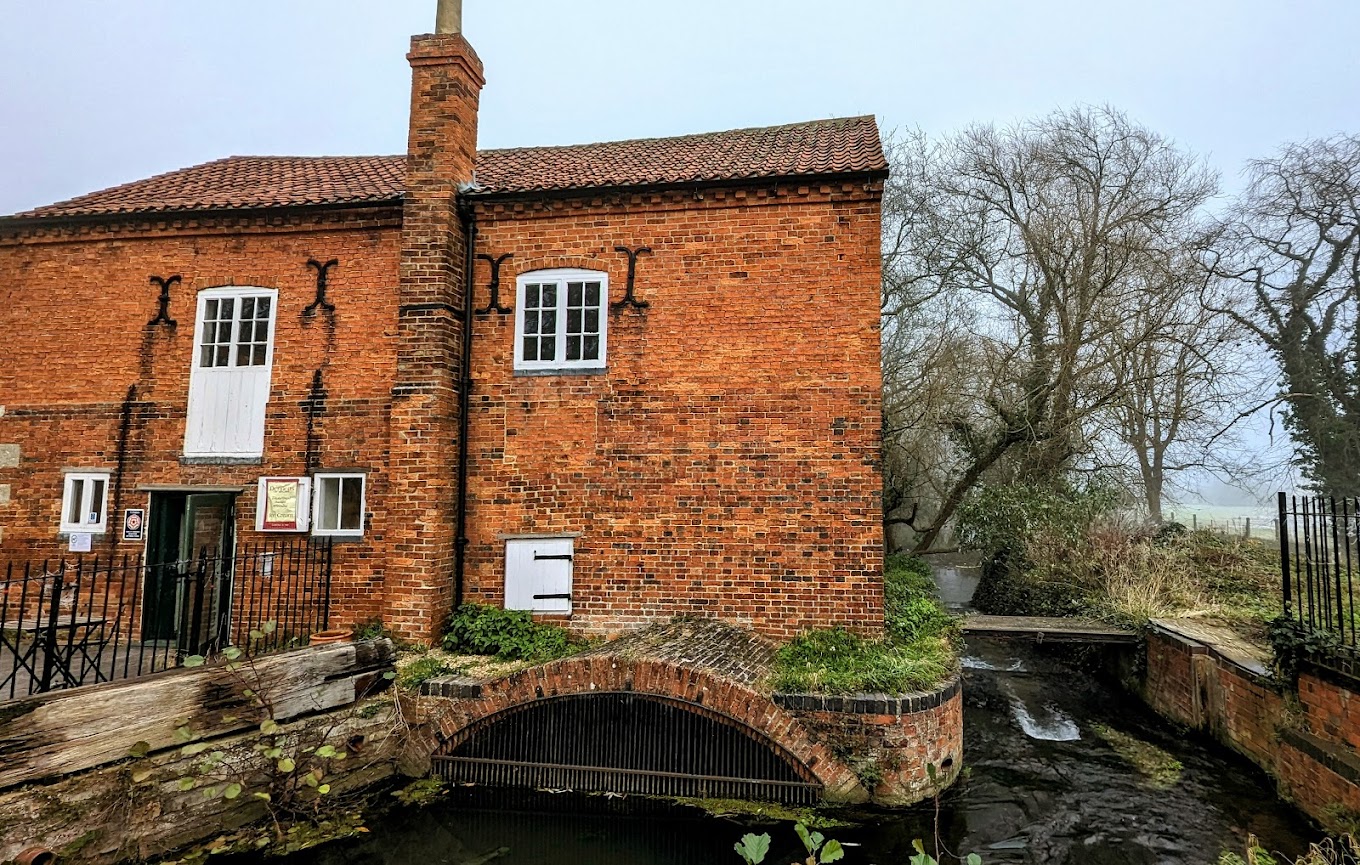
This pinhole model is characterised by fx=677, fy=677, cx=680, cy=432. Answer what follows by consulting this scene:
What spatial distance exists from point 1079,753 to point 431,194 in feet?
36.4

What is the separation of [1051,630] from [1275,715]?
11.4 feet

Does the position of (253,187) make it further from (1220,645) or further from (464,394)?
(1220,645)

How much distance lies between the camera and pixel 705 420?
8.70 meters

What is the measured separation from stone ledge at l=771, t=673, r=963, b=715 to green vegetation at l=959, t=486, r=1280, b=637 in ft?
20.9

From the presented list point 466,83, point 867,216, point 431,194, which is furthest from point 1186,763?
point 466,83

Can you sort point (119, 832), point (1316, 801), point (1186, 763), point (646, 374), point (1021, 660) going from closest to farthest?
1. point (119, 832)
2. point (1316, 801)
3. point (1186, 763)
4. point (646, 374)
5. point (1021, 660)

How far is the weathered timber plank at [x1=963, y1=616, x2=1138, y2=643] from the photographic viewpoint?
35.1 feet

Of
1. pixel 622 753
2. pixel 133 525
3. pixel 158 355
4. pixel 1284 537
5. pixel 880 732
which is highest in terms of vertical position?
pixel 158 355

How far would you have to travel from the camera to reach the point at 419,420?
8.56m

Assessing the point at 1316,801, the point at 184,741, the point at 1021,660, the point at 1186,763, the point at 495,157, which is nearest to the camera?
the point at 184,741

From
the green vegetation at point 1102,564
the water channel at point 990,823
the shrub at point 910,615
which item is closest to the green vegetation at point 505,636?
the water channel at point 990,823

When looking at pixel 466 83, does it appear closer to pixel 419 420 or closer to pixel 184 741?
pixel 419 420

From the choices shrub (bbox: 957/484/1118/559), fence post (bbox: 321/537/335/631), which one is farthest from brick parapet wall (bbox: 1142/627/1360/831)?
fence post (bbox: 321/537/335/631)

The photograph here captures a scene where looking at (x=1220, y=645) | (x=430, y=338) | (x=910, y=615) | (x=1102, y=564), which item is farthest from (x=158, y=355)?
(x=1102, y=564)
